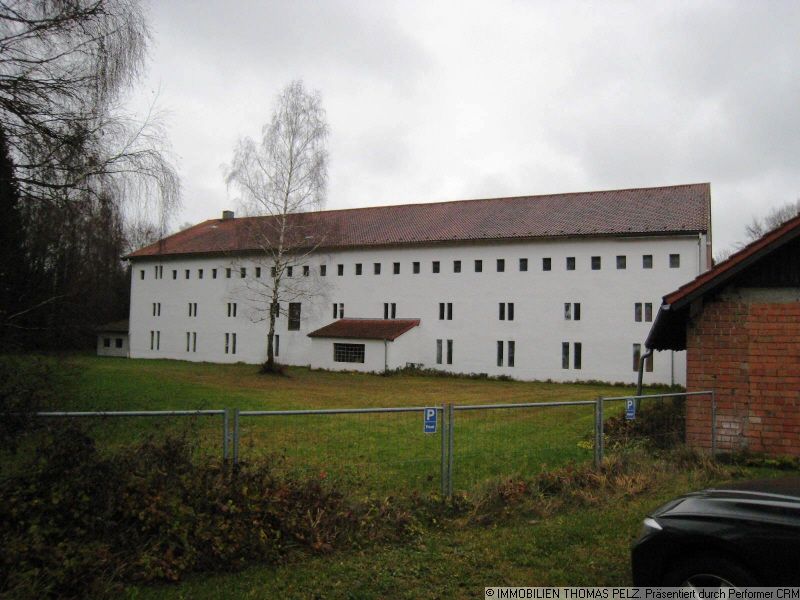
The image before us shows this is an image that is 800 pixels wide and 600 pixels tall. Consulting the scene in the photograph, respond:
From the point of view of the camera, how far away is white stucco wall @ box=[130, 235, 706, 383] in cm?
3625

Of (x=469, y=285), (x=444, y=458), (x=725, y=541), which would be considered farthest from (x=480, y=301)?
(x=725, y=541)

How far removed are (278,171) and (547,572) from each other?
34491 millimetres

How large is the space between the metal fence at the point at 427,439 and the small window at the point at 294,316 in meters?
37.2

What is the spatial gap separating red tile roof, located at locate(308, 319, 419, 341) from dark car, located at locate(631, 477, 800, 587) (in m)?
36.6

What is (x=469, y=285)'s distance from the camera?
138 ft

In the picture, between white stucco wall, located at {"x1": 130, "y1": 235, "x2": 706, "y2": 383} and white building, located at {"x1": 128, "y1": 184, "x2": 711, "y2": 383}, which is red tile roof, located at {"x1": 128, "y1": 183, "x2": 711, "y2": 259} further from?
white stucco wall, located at {"x1": 130, "y1": 235, "x2": 706, "y2": 383}

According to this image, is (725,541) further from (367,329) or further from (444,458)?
(367,329)

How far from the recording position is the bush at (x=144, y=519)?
4742 millimetres

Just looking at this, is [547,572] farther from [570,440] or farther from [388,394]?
[388,394]

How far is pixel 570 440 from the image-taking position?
42.2 feet

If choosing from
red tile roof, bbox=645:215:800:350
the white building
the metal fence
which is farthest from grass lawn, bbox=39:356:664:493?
the white building

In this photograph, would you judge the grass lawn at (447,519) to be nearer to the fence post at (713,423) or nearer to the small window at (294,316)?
the fence post at (713,423)

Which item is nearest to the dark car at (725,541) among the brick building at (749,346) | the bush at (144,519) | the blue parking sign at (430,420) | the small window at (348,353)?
the bush at (144,519)

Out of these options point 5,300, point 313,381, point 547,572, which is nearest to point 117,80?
point 5,300
